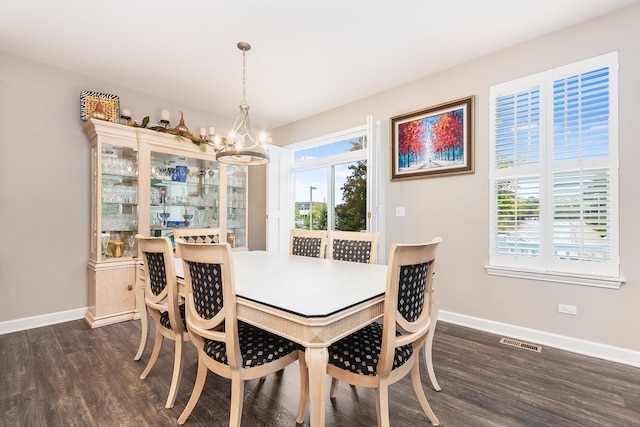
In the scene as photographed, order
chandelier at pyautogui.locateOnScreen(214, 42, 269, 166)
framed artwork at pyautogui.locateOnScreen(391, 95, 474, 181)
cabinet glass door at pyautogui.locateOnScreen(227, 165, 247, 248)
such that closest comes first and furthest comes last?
chandelier at pyautogui.locateOnScreen(214, 42, 269, 166), framed artwork at pyautogui.locateOnScreen(391, 95, 474, 181), cabinet glass door at pyautogui.locateOnScreen(227, 165, 247, 248)

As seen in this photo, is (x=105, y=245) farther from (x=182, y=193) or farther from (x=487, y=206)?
(x=487, y=206)

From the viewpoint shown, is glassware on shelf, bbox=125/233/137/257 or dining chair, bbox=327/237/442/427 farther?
glassware on shelf, bbox=125/233/137/257

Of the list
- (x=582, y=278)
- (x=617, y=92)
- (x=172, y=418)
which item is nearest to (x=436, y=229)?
(x=582, y=278)

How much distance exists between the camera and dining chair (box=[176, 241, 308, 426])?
137 cm

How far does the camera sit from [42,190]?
313 centimetres

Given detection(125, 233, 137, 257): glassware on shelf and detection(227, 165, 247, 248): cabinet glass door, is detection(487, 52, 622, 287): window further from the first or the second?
detection(125, 233, 137, 257): glassware on shelf

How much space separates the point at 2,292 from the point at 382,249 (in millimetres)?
3954

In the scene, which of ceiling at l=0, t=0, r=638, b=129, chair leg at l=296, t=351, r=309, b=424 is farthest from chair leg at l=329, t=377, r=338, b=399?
ceiling at l=0, t=0, r=638, b=129

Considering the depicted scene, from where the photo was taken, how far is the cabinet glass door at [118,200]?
3.31 metres

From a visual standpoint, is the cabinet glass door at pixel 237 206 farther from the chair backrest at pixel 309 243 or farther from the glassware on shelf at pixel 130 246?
the chair backrest at pixel 309 243

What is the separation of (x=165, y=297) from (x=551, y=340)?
125 inches

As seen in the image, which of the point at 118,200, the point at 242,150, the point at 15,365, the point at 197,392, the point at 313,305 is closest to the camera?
the point at 313,305

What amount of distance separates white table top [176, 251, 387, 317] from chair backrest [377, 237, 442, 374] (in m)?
0.13

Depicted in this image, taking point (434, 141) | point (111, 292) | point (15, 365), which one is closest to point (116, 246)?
point (111, 292)
